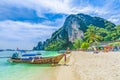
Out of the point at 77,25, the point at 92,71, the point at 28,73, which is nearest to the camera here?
the point at 92,71

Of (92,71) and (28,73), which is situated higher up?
(92,71)

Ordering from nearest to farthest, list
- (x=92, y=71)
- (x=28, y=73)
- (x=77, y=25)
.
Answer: (x=92, y=71)
(x=28, y=73)
(x=77, y=25)

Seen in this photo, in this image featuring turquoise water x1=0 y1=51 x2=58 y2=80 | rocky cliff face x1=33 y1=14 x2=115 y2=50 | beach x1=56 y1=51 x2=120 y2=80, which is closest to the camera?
beach x1=56 y1=51 x2=120 y2=80

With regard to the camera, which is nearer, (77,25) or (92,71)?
(92,71)

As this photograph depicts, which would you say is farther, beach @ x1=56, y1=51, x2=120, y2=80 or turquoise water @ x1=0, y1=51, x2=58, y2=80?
turquoise water @ x1=0, y1=51, x2=58, y2=80

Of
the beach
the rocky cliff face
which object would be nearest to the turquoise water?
the beach

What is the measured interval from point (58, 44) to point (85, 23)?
104 ft

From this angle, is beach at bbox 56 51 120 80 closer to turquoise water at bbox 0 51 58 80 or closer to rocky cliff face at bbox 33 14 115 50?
turquoise water at bbox 0 51 58 80

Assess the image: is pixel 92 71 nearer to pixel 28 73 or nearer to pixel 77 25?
pixel 28 73

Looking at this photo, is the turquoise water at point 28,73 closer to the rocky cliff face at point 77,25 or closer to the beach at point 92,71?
the beach at point 92,71

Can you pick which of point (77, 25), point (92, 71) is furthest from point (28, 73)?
point (77, 25)

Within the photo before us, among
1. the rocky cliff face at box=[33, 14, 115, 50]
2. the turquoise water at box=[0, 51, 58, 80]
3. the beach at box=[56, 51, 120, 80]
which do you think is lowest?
the turquoise water at box=[0, 51, 58, 80]

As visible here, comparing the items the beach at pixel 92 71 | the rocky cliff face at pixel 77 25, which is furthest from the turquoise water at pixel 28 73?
the rocky cliff face at pixel 77 25

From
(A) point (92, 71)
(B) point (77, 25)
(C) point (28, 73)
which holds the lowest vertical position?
(C) point (28, 73)
